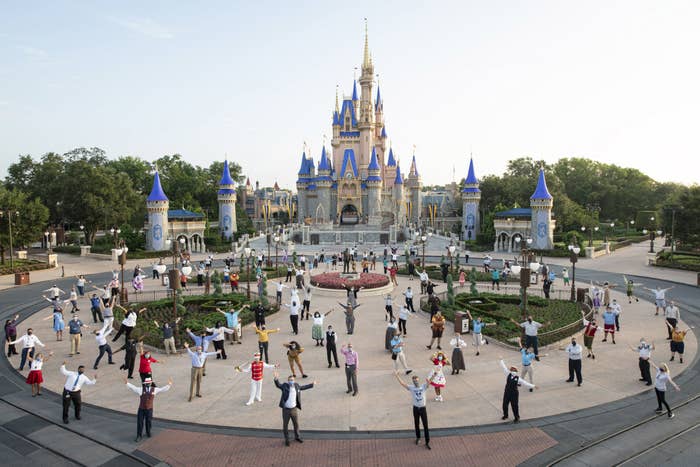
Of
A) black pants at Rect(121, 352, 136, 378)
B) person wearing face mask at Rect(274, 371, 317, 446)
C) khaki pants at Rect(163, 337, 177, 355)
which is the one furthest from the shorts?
black pants at Rect(121, 352, 136, 378)

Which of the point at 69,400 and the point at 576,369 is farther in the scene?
A: the point at 576,369

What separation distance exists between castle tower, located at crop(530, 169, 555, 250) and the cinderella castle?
28.5 meters

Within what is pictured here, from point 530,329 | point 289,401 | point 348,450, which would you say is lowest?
point 348,450

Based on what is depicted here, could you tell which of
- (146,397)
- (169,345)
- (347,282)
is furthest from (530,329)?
(347,282)

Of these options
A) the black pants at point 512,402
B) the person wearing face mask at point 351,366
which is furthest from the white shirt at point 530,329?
the person wearing face mask at point 351,366

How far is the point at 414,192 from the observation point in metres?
88.3

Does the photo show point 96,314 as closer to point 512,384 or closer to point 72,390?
point 72,390

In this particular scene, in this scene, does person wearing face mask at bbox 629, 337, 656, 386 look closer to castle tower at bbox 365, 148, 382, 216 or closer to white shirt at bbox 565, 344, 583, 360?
white shirt at bbox 565, 344, 583, 360

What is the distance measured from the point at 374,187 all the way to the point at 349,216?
1741cm

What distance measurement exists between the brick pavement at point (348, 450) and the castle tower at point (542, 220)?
41.6 metres

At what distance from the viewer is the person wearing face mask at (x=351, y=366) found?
12.1 m

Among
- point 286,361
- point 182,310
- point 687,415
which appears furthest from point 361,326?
point 687,415

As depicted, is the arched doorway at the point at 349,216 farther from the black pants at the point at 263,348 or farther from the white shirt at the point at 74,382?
the white shirt at the point at 74,382

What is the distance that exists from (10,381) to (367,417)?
10.5m
